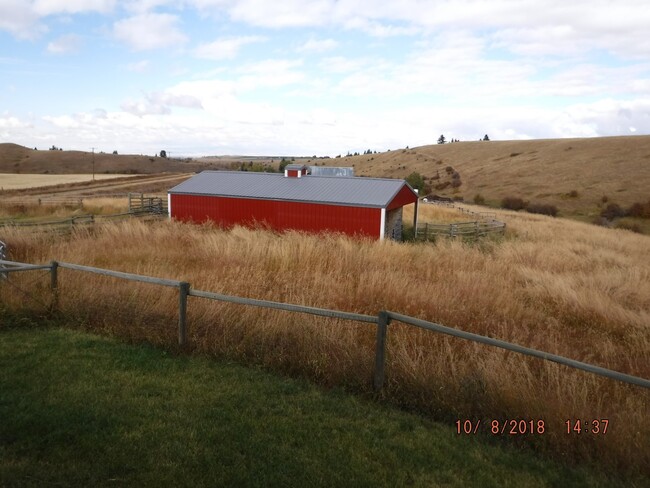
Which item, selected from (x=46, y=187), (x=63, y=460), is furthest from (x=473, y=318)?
(x=46, y=187)

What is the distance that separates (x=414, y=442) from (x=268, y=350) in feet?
7.95

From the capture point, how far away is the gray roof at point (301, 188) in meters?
22.9

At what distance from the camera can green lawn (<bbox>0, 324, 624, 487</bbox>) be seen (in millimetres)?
3807

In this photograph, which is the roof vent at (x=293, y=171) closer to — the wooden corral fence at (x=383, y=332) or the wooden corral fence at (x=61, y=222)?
the wooden corral fence at (x=61, y=222)

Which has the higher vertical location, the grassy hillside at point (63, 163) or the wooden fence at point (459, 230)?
the grassy hillside at point (63, 163)

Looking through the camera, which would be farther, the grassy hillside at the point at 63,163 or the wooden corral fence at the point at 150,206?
the grassy hillside at the point at 63,163

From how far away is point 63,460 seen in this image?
389 centimetres

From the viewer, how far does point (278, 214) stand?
2391 cm

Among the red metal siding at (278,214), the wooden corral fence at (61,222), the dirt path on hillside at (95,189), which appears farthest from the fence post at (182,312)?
the dirt path on hillside at (95,189)

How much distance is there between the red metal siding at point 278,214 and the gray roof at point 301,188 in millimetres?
304

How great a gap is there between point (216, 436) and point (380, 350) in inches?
78.6

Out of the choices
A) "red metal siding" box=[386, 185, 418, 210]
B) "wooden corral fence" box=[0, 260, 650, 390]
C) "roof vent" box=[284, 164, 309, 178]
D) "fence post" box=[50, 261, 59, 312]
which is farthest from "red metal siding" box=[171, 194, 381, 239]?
"wooden corral fence" box=[0, 260, 650, 390]

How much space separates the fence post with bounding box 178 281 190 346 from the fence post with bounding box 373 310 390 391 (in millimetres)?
2726

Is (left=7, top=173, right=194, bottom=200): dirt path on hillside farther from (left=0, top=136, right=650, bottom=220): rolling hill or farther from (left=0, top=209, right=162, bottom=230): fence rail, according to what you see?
(left=0, top=136, right=650, bottom=220): rolling hill
